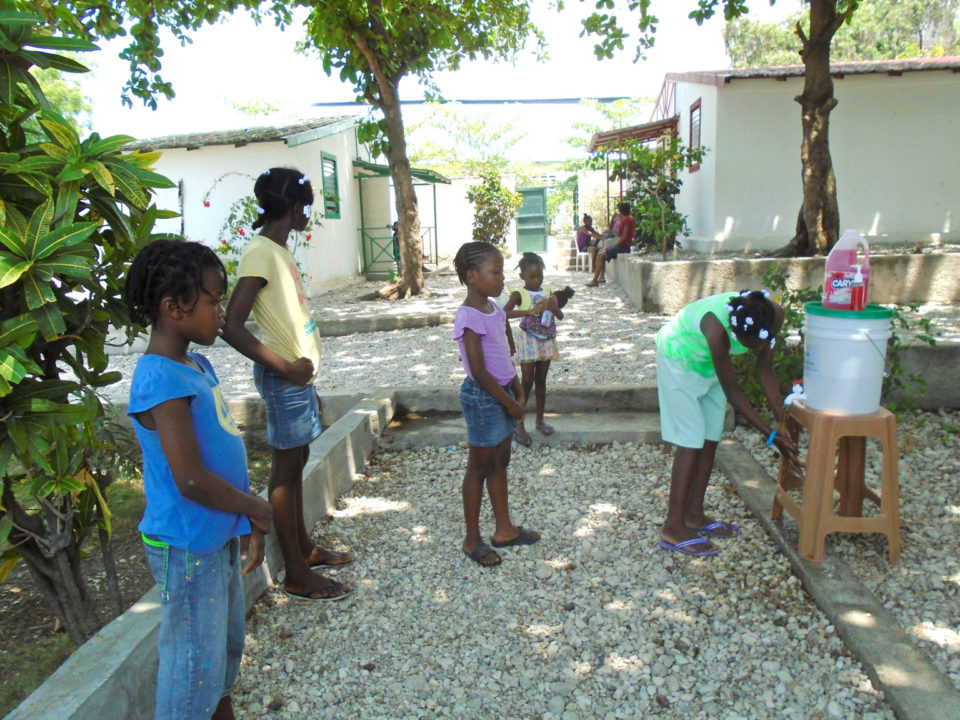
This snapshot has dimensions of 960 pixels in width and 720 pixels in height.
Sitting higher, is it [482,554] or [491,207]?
[491,207]

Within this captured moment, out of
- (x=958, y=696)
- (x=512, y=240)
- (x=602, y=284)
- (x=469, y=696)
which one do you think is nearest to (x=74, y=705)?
(x=469, y=696)

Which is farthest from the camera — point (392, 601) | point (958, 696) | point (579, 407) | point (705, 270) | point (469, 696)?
point (705, 270)

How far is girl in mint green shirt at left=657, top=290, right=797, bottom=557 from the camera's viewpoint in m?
3.02

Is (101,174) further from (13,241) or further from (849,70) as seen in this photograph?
(849,70)

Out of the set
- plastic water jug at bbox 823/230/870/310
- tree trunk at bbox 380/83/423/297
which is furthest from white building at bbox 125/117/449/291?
plastic water jug at bbox 823/230/870/310

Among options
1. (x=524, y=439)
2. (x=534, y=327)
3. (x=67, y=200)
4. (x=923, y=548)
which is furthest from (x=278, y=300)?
(x=923, y=548)

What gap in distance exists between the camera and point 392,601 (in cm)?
309

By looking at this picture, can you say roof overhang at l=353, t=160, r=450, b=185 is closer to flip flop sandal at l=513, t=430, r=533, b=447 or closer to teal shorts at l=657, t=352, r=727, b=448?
flip flop sandal at l=513, t=430, r=533, b=447

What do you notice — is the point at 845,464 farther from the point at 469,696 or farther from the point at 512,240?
the point at 512,240

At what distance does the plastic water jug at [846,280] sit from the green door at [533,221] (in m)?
20.5

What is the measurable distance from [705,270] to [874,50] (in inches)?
1286

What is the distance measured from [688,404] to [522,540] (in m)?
1.03

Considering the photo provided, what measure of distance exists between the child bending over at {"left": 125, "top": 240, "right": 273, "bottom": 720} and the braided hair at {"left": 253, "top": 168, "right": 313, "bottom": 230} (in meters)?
0.93

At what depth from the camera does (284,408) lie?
9.41ft
